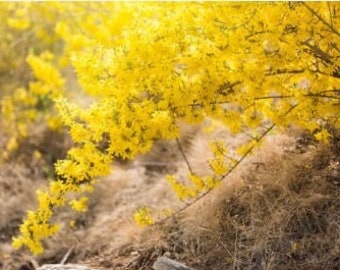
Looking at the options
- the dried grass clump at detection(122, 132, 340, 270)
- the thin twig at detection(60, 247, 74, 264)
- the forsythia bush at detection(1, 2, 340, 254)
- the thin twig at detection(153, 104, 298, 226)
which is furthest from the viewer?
the thin twig at detection(60, 247, 74, 264)

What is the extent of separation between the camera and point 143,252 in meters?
4.83

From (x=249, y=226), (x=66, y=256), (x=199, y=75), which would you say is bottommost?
(x=249, y=226)

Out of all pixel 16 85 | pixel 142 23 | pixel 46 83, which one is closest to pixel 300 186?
pixel 142 23

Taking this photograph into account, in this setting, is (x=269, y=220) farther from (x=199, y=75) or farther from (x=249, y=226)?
(x=199, y=75)

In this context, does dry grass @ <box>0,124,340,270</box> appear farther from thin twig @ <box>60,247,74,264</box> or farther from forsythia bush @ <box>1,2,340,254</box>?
forsythia bush @ <box>1,2,340,254</box>

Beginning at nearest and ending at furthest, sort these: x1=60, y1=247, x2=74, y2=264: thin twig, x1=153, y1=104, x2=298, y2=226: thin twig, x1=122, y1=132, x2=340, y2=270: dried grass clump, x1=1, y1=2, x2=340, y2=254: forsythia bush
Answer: x1=1, y1=2, x2=340, y2=254: forsythia bush → x1=122, y1=132, x2=340, y2=270: dried grass clump → x1=153, y1=104, x2=298, y2=226: thin twig → x1=60, y1=247, x2=74, y2=264: thin twig

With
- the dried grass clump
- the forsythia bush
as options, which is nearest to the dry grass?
the dried grass clump

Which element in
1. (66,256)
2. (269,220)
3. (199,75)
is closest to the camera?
(199,75)

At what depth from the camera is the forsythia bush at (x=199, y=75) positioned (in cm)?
372

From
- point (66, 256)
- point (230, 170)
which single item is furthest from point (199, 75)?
point (66, 256)

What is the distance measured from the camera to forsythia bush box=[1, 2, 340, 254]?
12.2 feet

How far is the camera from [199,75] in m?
4.27

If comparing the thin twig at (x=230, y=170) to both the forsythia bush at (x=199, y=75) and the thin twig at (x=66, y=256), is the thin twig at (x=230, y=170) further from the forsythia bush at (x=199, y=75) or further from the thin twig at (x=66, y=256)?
the thin twig at (x=66, y=256)

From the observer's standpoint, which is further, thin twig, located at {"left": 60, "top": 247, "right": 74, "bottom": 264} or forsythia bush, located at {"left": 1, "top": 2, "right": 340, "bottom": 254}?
thin twig, located at {"left": 60, "top": 247, "right": 74, "bottom": 264}
